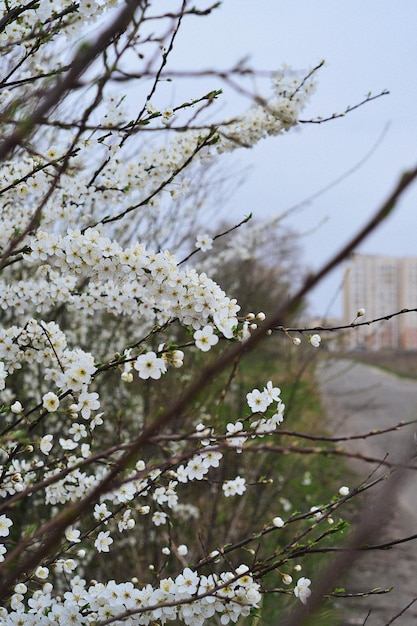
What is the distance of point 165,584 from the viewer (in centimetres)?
166

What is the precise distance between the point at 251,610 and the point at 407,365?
2583cm

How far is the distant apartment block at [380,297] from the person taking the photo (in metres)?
5.23

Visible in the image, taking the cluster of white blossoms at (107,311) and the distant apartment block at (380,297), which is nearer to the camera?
the cluster of white blossoms at (107,311)

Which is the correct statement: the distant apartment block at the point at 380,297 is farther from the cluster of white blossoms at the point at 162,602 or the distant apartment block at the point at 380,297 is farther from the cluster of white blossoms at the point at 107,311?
the cluster of white blossoms at the point at 162,602

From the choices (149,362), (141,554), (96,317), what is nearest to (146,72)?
(149,362)

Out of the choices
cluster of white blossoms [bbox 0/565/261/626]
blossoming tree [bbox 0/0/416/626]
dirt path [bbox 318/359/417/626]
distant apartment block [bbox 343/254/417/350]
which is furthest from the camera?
distant apartment block [bbox 343/254/417/350]

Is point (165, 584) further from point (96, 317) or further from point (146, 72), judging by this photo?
point (96, 317)

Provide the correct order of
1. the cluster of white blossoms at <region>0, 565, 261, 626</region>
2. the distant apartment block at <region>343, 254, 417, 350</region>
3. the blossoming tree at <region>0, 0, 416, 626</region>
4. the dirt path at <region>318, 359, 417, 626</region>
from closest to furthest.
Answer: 1. the blossoming tree at <region>0, 0, 416, 626</region>
2. the cluster of white blossoms at <region>0, 565, 261, 626</region>
3. the dirt path at <region>318, 359, 417, 626</region>
4. the distant apartment block at <region>343, 254, 417, 350</region>

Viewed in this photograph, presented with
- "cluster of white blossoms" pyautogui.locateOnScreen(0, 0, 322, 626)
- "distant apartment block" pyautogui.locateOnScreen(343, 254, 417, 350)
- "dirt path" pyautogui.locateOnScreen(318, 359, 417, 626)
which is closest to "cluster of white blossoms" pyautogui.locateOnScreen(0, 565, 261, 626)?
"cluster of white blossoms" pyautogui.locateOnScreen(0, 0, 322, 626)

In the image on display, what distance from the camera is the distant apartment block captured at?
5232mm

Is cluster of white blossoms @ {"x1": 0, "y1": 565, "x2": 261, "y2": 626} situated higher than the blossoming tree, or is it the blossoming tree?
the blossoming tree

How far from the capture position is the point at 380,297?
9508 millimetres

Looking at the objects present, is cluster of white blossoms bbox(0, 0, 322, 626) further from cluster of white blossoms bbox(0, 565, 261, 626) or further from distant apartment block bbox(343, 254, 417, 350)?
distant apartment block bbox(343, 254, 417, 350)

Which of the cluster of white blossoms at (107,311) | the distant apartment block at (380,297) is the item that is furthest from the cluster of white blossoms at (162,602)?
the distant apartment block at (380,297)
